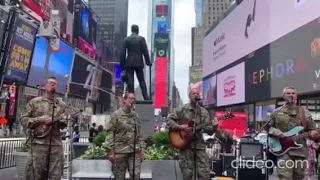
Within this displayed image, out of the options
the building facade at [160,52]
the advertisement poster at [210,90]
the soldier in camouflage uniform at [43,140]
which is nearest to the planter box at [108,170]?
the soldier in camouflage uniform at [43,140]

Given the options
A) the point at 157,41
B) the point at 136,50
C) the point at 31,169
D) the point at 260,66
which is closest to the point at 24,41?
the point at 260,66

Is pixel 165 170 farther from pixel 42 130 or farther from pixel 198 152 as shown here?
pixel 42 130

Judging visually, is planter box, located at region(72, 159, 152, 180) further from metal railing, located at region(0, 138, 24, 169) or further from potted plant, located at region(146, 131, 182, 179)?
metal railing, located at region(0, 138, 24, 169)

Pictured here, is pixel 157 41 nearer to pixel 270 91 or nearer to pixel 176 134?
pixel 270 91

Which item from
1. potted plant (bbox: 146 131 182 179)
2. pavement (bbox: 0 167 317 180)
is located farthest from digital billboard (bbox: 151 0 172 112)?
potted plant (bbox: 146 131 182 179)

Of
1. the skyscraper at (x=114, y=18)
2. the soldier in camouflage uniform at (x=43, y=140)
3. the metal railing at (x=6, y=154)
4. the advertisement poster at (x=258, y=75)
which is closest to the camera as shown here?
the soldier in camouflage uniform at (x=43, y=140)

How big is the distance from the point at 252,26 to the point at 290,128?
101 feet

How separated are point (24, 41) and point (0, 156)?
24.1m

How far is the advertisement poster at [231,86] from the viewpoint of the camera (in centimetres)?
3922

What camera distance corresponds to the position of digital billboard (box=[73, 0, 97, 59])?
227 feet

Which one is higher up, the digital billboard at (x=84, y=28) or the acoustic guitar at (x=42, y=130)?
the digital billboard at (x=84, y=28)

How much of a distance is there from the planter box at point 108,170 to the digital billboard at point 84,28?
200 feet

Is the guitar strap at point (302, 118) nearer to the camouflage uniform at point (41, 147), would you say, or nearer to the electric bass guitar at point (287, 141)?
the electric bass guitar at point (287, 141)

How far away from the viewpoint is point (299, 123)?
625 cm
